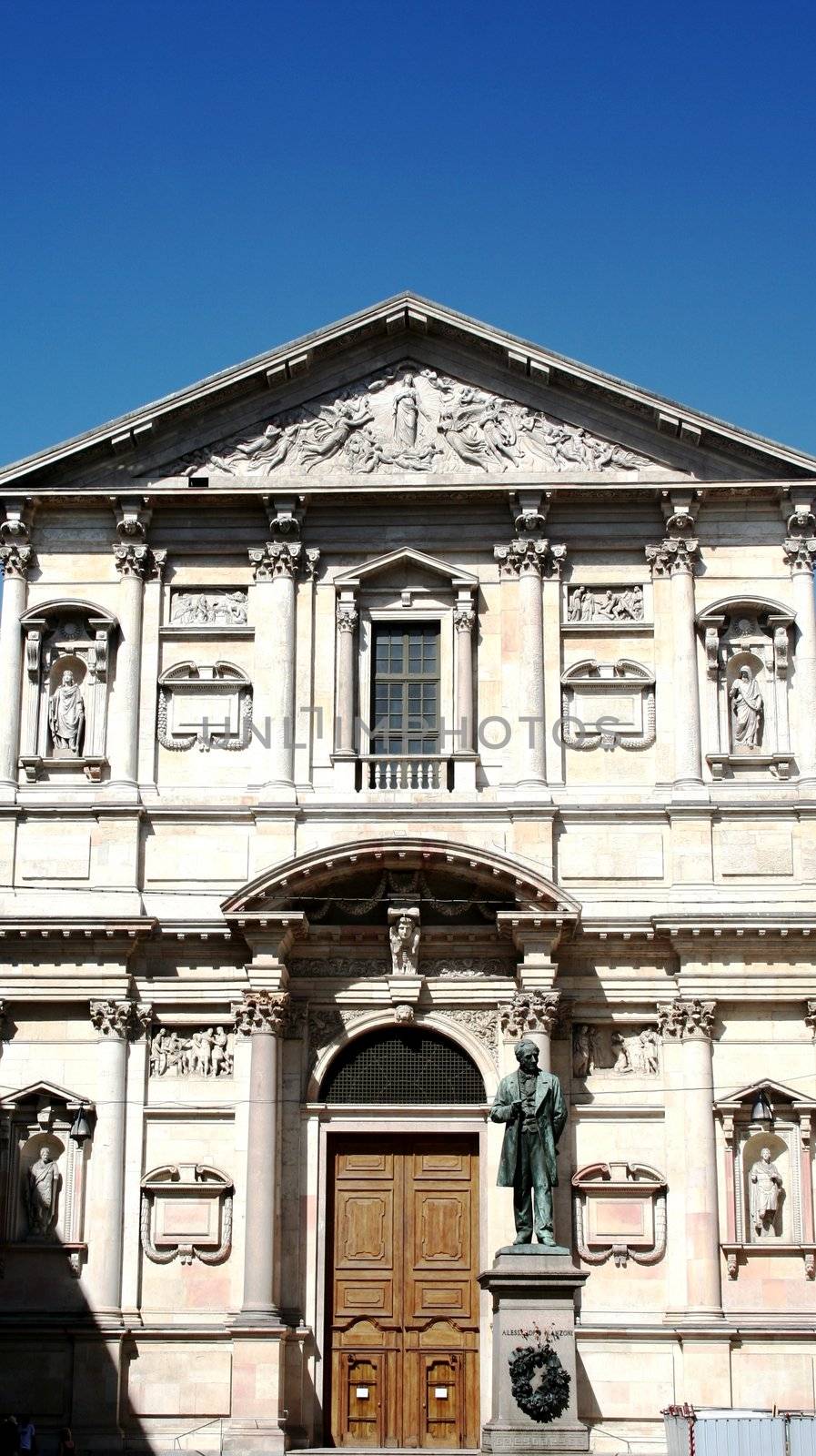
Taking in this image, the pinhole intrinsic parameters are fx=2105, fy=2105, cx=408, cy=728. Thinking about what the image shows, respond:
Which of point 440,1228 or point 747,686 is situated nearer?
point 440,1228

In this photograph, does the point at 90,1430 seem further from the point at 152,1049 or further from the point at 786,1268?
the point at 786,1268

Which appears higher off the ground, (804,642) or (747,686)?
(804,642)

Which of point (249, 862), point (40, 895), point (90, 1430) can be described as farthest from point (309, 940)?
point (90, 1430)

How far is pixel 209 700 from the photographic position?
28656 mm

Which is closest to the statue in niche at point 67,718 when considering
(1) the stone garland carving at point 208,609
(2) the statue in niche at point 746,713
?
(1) the stone garland carving at point 208,609

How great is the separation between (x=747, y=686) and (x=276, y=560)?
665cm

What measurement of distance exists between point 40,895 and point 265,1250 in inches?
218

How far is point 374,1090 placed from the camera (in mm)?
27453

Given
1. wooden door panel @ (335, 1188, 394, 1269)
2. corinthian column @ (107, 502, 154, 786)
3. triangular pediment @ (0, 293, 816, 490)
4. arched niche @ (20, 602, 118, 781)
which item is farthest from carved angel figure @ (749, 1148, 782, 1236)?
arched niche @ (20, 602, 118, 781)

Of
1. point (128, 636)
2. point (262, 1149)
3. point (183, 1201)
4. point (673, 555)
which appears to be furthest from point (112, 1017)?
point (673, 555)

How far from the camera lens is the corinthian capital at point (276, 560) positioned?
28.9 m

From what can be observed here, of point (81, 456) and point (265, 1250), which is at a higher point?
point (81, 456)

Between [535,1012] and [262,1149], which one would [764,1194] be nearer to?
[535,1012]

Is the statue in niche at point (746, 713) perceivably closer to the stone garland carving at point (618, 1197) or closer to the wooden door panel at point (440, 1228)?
the stone garland carving at point (618, 1197)
